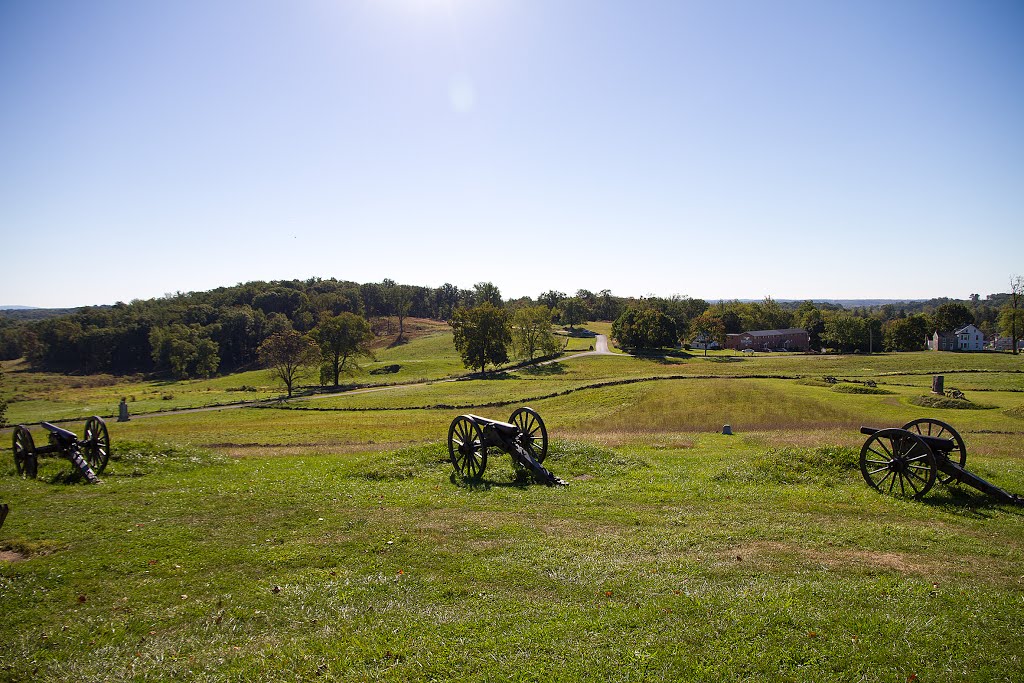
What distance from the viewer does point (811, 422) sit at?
34.7m

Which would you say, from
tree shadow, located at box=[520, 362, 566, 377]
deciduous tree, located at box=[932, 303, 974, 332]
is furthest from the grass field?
deciduous tree, located at box=[932, 303, 974, 332]

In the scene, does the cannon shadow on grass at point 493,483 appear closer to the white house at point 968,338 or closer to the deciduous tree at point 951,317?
the white house at point 968,338

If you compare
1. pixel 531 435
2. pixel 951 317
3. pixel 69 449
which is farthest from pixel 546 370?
pixel 951 317

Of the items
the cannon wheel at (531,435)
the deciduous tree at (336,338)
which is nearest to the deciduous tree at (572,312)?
the deciduous tree at (336,338)

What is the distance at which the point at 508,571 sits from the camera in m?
10.1

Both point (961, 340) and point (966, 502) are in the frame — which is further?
point (961, 340)

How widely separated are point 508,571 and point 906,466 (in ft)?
40.0

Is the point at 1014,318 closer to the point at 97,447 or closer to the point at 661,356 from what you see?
the point at 661,356

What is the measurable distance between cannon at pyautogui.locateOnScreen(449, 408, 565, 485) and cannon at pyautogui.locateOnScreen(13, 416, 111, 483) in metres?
12.4

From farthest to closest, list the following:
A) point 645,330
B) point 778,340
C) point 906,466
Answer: point 778,340
point 645,330
point 906,466

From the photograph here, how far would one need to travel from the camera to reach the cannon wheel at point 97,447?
19672 millimetres

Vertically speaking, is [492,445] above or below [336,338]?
below

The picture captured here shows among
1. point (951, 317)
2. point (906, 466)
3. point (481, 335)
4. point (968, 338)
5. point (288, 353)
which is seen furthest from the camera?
point (951, 317)

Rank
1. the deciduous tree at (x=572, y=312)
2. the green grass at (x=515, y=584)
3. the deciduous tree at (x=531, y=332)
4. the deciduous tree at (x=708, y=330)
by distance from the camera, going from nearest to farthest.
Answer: the green grass at (x=515, y=584) → the deciduous tree at (x=531, y=332) → the deciduous tree at (x=708, y=330) → the deciduous tree at (x=572, y=312)
